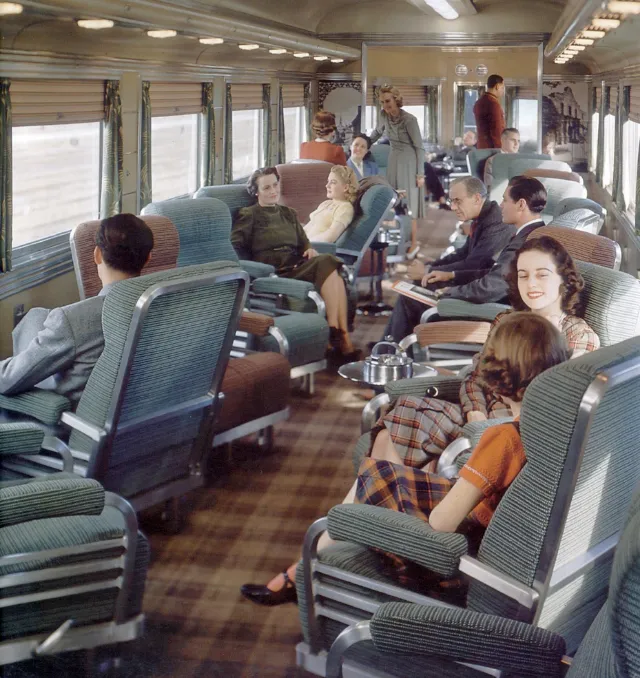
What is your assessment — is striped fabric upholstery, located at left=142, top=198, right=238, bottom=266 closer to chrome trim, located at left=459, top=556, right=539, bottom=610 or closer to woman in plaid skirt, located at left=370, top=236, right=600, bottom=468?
woman in plaid skirt, located at left=370, top=236, right=600, bottom=468

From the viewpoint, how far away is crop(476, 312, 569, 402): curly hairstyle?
2469mm

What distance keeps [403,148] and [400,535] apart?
8.53m

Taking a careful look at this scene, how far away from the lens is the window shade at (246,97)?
969 cm

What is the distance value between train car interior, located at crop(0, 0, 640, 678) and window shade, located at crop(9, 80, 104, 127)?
2 centimetres

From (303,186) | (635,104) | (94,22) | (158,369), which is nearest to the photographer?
(158,369)

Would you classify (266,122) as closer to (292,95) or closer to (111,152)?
(292,95)

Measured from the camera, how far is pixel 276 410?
4430 millimetres

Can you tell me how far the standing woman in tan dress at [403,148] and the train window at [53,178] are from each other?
418cm

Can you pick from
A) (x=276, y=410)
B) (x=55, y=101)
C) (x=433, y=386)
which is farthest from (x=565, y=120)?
(x=433, y=386)

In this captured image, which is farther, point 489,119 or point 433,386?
point 489,119

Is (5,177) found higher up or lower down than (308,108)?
lower down

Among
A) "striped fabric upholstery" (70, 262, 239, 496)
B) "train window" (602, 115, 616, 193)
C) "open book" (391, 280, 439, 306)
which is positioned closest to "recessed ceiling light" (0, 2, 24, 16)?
"striped fabric upholstery" (70, 262, 239, 496)

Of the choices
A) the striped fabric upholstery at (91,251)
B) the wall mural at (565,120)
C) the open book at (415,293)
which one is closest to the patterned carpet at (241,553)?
the open book at (415,293)

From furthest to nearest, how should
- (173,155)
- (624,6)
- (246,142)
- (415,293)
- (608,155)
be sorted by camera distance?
(608,155), (246,142), (173,155), (415,293), (624,6)
